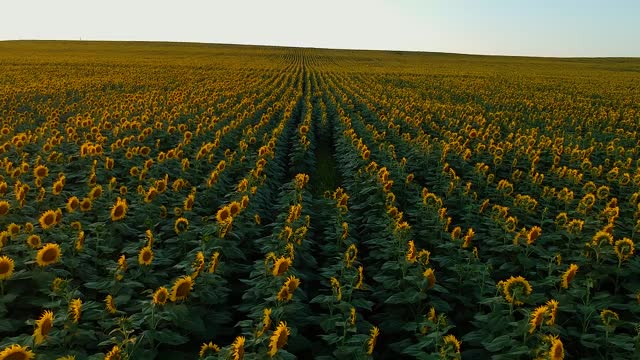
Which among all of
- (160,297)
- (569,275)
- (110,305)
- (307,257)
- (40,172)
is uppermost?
(40,172)

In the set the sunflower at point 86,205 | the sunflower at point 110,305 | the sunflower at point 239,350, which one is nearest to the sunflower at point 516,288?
the sunflower at point 239,350

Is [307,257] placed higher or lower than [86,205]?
lower

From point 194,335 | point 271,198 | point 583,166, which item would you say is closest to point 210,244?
point 194,335

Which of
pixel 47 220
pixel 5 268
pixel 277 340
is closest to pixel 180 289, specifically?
pixel 277 340

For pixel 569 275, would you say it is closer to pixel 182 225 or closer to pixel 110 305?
pixel 110 305

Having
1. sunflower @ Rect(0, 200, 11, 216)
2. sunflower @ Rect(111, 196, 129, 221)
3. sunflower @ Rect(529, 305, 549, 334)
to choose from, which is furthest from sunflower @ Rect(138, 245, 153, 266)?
sunflower @ Rect(529, 305, 549, 334)

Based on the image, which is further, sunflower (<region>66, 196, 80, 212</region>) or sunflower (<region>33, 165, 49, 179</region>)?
sunflower (<region>33, 165, 49, 179</region>)

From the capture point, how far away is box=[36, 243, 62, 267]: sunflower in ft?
13.4

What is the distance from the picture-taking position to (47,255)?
13.5 feet

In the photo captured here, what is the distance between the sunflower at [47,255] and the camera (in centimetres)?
409

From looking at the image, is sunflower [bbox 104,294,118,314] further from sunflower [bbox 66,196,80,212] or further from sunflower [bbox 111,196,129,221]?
sunflower [bbox 66,196,80,212]

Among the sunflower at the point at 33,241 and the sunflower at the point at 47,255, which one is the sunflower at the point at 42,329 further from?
the sunflower at the point at 33,241

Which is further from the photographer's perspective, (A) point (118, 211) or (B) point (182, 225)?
(A) point (118, 211)

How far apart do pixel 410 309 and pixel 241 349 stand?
2234mm
